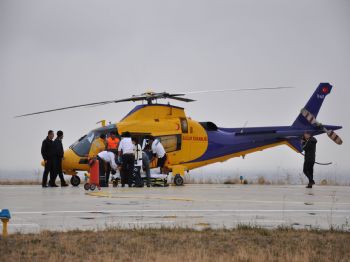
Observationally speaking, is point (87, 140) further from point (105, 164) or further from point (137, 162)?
point (137, 162)

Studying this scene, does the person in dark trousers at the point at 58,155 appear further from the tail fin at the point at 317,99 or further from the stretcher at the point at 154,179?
the tail fin at the point at 317,99

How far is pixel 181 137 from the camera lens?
2550 centimetres

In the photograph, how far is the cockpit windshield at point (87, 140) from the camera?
2436 cm

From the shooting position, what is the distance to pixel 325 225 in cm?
1072

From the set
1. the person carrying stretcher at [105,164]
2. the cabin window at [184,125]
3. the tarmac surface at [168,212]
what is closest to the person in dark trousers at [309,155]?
the cabin window at [184,125]

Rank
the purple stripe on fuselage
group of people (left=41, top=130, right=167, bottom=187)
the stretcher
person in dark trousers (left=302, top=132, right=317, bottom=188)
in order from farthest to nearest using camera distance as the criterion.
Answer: the purple stripe on fuselage < the stretcher < person in dark trousers (left=302, top=132, right=317, bottom=188) < group of people (left=41, top=130, right=167, bottom=187)

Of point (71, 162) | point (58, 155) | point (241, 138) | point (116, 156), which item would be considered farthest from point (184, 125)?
point (58, 155)

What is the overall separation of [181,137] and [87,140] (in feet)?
12.2

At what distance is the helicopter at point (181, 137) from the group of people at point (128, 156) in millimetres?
310

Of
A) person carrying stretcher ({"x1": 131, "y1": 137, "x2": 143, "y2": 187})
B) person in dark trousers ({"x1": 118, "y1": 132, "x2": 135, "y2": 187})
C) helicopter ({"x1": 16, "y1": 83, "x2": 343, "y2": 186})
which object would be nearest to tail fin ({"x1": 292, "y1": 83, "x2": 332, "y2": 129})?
helicopter ({"x1": 16, "y1": 83, "x2": 343, "y2": 186})

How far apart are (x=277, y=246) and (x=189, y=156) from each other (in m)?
17.4

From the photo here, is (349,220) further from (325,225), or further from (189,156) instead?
(189,156)

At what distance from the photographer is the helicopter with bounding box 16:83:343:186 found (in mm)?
24469

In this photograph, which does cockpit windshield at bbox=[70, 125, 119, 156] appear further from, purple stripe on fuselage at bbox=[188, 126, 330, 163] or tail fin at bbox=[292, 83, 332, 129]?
tail fin at bbox=[292, 83, 332, 129]
